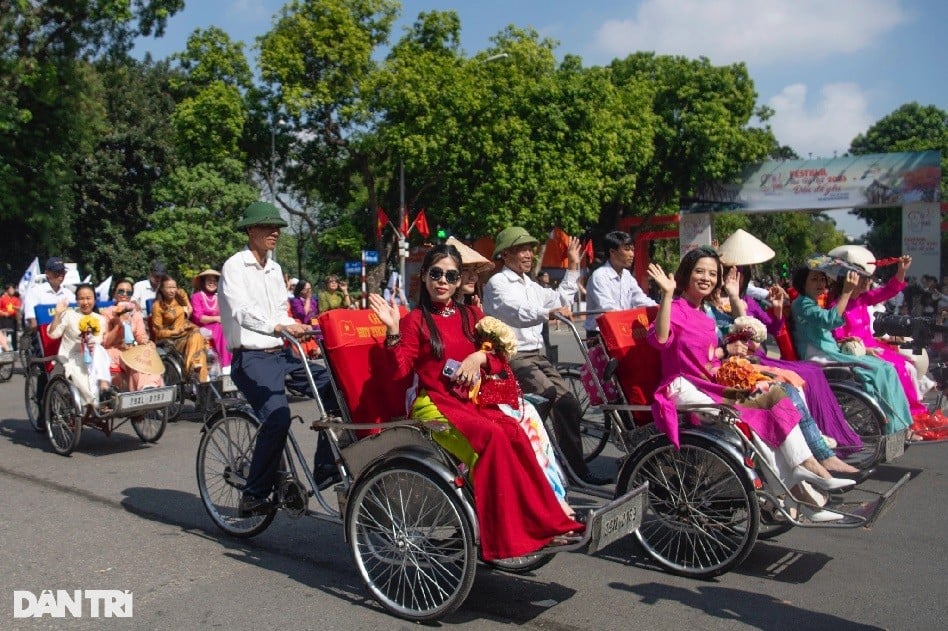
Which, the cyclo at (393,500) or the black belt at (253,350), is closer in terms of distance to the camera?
the cyclo at (393,500)

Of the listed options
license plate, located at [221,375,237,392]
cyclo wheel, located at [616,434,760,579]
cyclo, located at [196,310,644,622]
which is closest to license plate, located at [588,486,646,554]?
cyclo, located at [196,310,644,622]

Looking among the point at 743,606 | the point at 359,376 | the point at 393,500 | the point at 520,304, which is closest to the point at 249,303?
the point at 359,376

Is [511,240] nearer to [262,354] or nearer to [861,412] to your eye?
[262,354]

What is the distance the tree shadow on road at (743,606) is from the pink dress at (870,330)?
3.39 meters

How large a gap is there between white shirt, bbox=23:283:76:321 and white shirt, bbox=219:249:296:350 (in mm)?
6263

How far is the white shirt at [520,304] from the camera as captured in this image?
20.7 feet

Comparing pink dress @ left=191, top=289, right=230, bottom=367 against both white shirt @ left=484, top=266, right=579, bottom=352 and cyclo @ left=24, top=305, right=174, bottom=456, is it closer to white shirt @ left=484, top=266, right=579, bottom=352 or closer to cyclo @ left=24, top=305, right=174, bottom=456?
cyclo @ left=24, top=305, right=174, bottom=456

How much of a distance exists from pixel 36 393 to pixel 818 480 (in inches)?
312

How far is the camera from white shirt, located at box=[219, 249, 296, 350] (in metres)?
5.23

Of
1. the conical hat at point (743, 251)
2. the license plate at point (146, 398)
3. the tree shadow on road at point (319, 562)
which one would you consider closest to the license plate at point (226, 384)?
the license plate at point (146, 398)

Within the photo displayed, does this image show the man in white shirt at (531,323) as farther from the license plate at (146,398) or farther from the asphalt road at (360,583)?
the license plate at (146,398)

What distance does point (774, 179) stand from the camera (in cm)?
3619

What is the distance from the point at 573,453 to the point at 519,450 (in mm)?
1896

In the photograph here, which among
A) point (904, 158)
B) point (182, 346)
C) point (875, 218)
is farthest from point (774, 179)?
point (182, 346)
